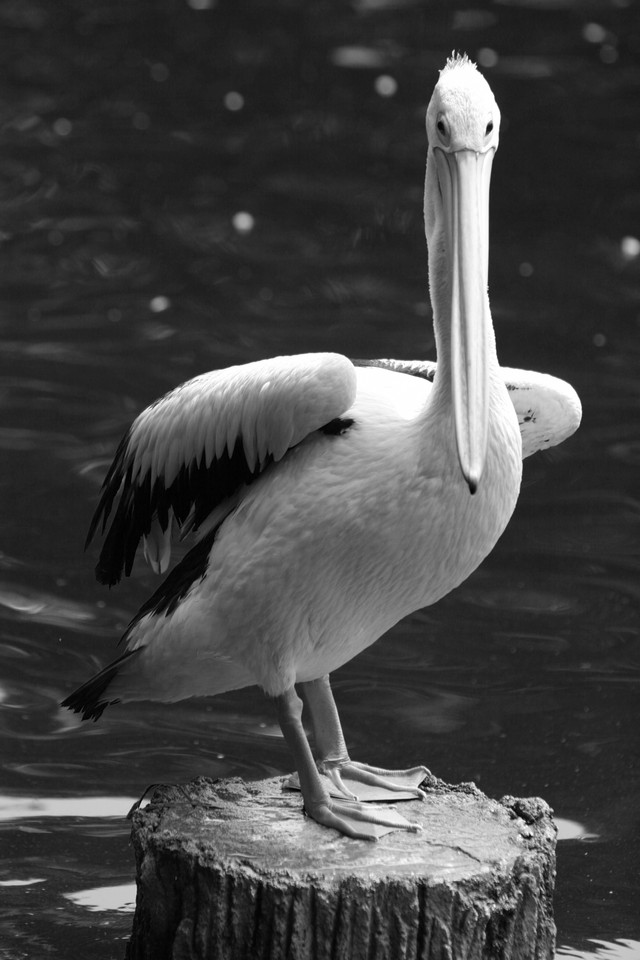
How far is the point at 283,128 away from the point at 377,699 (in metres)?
4.32

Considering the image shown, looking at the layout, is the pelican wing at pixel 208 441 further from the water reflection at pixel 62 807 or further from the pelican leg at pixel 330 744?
the water reflection at pixel 62 807

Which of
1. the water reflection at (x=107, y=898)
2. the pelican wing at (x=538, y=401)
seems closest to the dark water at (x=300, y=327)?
the water reflection at (x=107, y=898)

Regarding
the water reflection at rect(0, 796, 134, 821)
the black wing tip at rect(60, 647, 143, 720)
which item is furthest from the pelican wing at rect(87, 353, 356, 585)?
the water reflection at rect(0, 796, 134, 821)

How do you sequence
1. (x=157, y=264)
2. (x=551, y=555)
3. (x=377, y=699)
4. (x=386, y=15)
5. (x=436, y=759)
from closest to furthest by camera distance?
1. (x=436, y=759)
2. (x=377, y=699)
3. (x=551, y=555)
4. (x=157, y=264)
5. (x=386, y=15)

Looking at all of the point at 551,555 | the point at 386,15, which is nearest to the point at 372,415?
the point at 551,555

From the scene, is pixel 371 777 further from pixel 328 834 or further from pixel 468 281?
pixel 468 281

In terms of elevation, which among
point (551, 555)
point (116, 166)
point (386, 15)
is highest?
point (386, 15)

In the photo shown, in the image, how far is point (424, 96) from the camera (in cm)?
809

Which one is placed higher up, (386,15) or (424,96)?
(386,15)

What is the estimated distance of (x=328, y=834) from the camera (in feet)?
8.51

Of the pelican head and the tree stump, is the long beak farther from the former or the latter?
the tree stump

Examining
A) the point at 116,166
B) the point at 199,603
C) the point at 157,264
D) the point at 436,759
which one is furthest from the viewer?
the point at 116,166

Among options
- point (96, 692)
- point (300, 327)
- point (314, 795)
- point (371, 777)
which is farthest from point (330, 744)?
point (300, 327)

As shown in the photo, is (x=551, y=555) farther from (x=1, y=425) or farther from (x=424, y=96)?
(x=424, y=96)
